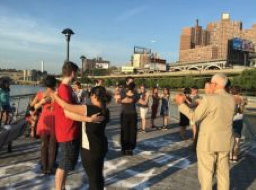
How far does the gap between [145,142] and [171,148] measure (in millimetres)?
1026

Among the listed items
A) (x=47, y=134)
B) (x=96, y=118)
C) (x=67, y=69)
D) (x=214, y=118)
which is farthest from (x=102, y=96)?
(x=47, y=134)

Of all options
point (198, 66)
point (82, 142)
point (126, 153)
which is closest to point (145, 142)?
point (126, 153)

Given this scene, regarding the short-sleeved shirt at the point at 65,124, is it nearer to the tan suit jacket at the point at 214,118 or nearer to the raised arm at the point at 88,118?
the raised arm at the point at 88,118

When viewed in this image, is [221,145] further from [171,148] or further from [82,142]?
[171,148]

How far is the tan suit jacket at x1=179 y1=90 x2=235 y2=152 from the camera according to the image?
4.67 metres

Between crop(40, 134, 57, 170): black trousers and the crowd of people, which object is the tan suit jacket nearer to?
the crowd of people

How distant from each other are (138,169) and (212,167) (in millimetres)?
2602

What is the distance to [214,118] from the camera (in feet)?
15.4

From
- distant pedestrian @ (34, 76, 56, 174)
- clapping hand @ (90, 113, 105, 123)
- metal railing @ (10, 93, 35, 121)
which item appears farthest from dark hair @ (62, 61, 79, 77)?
metal railing @ (10, 93, 35, 121)

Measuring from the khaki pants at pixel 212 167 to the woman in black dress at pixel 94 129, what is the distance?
1.44m

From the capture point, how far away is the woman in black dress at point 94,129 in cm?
419

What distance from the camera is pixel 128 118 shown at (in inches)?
336

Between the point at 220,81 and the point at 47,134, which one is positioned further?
the point at 47,134

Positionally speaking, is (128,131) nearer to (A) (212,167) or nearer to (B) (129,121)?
(B) (129,121)
